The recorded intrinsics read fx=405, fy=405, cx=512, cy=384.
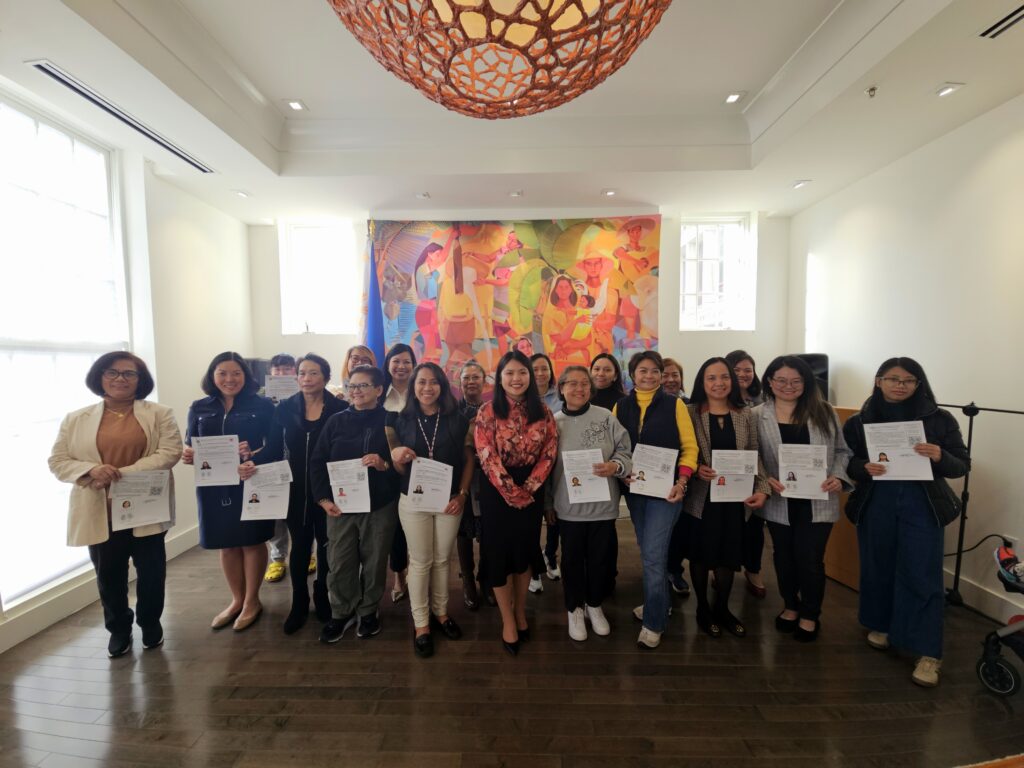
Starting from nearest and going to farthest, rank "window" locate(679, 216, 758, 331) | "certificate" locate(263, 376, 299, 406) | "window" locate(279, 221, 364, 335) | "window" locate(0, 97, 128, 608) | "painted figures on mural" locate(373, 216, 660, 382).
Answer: "window" locate(0, 97, 128, 608), "certificate" locate(263, 376, 299, 406), "painted figures on mural" locate(373, 216, 660, 382), "window" locate(679, 216, 758, 331), "window" locate(279, 221, 364, 335)

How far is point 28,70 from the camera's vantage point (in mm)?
2334

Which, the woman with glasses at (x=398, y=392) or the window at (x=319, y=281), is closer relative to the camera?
the woman with glasses at (x=398, y=392)

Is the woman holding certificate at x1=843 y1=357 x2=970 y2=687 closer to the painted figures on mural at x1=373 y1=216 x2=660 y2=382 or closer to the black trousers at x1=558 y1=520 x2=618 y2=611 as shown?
the black trousers at x1=558 y1=520 x2=618 y2=611

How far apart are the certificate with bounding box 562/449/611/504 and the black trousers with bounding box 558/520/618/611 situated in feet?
0.67

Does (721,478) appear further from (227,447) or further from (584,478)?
(227,447)

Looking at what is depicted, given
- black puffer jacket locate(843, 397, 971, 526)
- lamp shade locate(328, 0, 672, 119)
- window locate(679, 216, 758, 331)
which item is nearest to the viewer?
lamp shade locate(328, 0, 672, 119)

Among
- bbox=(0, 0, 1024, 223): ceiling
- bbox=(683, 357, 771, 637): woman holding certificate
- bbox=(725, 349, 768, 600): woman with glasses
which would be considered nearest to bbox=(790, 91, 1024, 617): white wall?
bbox=(0, 0, 1024, 223): ceiling

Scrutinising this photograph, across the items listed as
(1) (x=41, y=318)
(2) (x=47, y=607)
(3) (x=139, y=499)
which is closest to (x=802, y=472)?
(3) (x=139, y=499)

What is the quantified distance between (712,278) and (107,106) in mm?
5685

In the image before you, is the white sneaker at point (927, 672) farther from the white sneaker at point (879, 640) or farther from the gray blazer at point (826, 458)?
the gray blazer at point (826, 458)

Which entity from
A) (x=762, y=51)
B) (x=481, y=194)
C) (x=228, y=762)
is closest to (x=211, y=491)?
(x=228, y=762)

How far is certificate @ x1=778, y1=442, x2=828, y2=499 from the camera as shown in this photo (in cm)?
225

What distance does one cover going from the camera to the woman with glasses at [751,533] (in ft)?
8.58

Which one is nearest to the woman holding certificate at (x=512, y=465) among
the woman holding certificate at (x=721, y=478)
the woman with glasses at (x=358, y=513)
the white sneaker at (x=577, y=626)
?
the white sneaker at (x=577, y=626)
